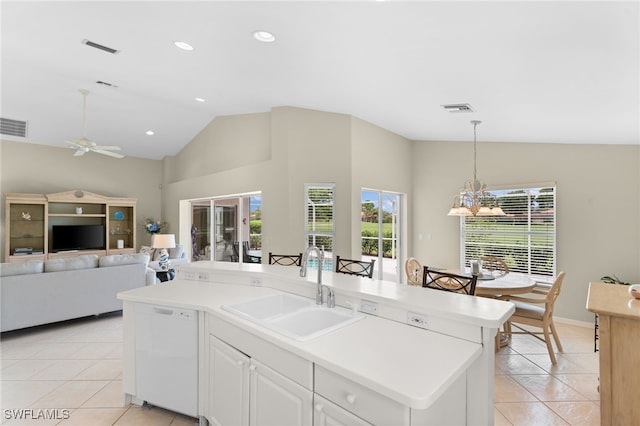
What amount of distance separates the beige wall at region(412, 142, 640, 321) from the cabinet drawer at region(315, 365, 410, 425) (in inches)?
181

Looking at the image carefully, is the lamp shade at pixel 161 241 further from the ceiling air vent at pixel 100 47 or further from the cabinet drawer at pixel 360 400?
the cabinet drawer at pixel 360 400

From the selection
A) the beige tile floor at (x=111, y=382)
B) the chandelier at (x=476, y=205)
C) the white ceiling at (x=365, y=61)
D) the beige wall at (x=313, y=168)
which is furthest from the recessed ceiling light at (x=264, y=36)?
the beige tile floor at (x=111, y=382)

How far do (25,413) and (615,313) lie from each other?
13.6 ft

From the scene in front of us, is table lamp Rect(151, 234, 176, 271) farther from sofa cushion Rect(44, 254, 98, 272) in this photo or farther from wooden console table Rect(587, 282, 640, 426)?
wooden console table Rect(587, 282, 640, 426)

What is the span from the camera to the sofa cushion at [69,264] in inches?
161

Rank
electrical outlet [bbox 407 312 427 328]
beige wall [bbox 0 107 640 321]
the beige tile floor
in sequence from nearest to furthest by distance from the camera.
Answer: electrical outlet [bbox 407 312 427 328] < the beige tile floor < beige wall [bbox 0 107 640 321]

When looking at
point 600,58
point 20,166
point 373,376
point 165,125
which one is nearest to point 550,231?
point 600,58

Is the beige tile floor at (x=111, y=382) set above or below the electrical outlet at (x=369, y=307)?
below

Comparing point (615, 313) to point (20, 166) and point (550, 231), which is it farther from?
point (20, 166)

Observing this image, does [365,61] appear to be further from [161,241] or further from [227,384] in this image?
[161,241]

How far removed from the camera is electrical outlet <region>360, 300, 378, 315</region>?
1905mm

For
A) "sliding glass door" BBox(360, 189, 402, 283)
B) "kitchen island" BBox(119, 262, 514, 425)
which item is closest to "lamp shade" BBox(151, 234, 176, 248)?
"sliding glass door" BBox(360, 189, 402, 283)

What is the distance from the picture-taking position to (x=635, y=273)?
13.3ft

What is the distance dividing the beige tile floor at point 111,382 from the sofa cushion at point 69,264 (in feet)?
2.64
